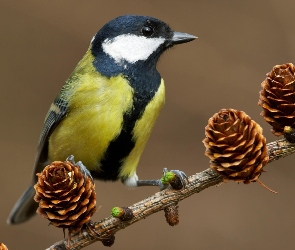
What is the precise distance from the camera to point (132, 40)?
6.02 ft

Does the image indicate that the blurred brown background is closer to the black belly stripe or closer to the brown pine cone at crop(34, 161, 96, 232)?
the black belly stripe

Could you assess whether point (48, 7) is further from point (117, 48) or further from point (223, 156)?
point (223, 156)

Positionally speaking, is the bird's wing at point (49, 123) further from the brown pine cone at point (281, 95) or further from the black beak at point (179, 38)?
the brown pine cone at point (281, 95)

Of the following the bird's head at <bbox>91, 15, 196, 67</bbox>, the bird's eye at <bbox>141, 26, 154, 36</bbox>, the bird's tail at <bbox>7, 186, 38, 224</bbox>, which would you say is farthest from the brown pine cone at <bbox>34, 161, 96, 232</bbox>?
the bird's tail at <bbox>7, 186, 38, 224</bbox>

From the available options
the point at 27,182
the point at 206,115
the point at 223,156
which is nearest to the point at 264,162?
the point at 223,156

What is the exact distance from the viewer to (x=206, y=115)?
2498mm

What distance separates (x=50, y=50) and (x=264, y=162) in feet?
5.13

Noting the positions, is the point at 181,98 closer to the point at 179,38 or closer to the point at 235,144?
the point at 179,38

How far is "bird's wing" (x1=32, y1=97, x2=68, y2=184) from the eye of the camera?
187 cm

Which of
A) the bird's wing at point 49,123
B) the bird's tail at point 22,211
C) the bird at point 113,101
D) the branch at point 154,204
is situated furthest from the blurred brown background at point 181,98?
the branch at point 154,204

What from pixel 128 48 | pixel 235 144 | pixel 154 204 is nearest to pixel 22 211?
pixel 128 48

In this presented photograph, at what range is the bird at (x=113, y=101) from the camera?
1.74m

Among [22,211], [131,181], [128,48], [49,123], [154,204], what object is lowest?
[22,211]

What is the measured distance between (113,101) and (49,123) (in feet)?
0.92
